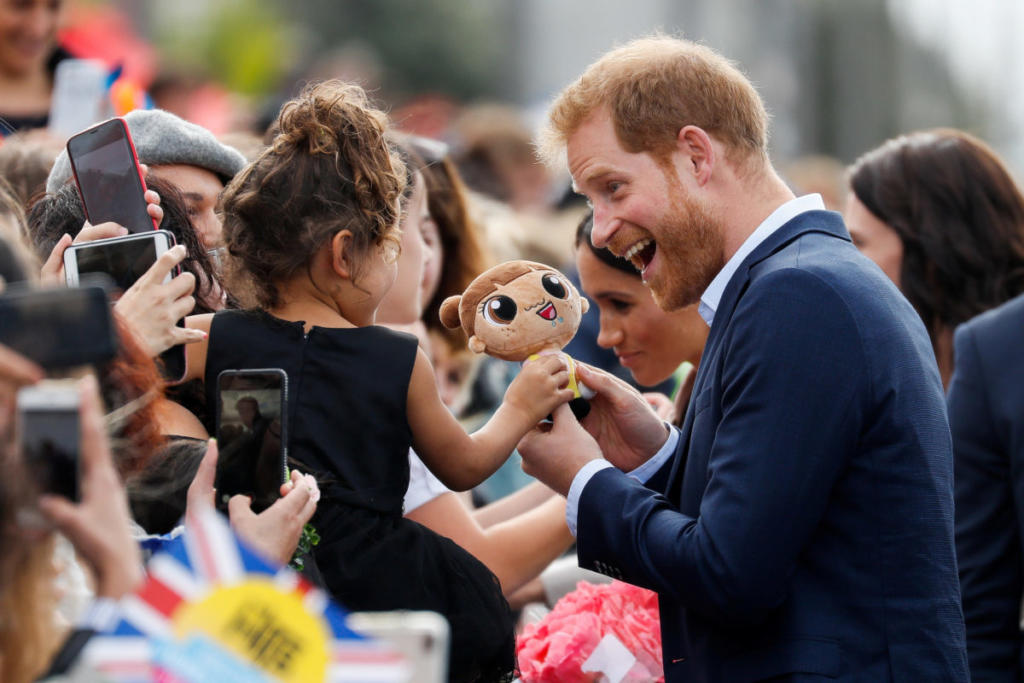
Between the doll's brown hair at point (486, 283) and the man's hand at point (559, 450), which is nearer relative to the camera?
the man's hand at point (559, 450)

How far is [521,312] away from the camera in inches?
103

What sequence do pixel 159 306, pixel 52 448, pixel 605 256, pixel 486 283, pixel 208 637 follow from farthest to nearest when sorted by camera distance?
1. pixel 605 256
2. pixel 486 283
3. pixel 159 306
4. pixel 52 448
5. pixel 208 637

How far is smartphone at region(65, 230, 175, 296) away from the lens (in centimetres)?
224

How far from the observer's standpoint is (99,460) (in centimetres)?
151

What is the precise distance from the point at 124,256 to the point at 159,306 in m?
0.19

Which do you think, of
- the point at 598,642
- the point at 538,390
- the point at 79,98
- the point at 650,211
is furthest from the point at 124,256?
the point at 79,98

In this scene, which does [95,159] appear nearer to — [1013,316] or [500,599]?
[500,599]

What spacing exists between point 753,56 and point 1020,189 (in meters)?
31.8

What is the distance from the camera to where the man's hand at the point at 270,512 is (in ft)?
6.49

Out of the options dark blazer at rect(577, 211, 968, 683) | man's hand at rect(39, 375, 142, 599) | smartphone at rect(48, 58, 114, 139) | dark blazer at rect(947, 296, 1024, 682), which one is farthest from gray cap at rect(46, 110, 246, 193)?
dark blazer at rect(947, 296, 1024, 682)

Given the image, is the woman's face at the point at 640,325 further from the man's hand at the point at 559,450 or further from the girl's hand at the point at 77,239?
the girl's hand at the point at 77,239

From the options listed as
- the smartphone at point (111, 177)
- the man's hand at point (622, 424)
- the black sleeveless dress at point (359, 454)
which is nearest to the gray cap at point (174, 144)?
the smartphone at point (111, 177)

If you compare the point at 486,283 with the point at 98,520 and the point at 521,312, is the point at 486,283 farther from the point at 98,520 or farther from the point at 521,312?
the point at 98,520

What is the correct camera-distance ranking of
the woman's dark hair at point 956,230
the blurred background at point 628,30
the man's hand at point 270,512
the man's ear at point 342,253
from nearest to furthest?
the man's hand at point 270,512, the man's ear at point 342,253, the woman's dark hair at point 956,230, the blurred background at point 628,30
